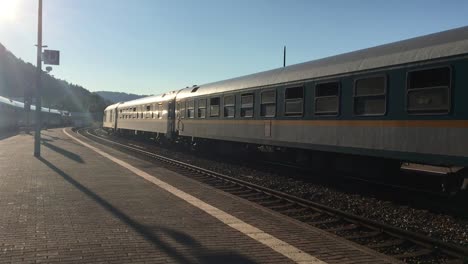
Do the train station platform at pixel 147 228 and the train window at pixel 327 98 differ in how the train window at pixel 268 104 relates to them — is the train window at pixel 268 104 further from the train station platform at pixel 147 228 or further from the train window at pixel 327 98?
the train station platform at pixel 147 228

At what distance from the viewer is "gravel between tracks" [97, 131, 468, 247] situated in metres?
8.17

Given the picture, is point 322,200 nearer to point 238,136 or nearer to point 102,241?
point 102,241

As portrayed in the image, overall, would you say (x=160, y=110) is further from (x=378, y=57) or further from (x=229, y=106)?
(x=378, y=57)

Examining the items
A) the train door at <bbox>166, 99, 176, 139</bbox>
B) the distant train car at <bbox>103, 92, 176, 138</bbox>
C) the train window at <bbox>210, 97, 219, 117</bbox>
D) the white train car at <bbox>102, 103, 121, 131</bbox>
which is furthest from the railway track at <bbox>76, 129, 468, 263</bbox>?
the white train car at <bbox>102, 103, 121, 131</bbox>

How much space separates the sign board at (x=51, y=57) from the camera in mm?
21188

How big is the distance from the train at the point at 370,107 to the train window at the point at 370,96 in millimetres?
21

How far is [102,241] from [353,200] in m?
6.10

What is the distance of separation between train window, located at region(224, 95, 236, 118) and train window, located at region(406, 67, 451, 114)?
944 centimetres

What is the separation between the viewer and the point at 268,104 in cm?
1631

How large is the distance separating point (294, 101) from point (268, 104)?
1.77 m

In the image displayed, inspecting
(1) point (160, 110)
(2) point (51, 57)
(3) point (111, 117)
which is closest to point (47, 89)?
(3) point (111, 117)

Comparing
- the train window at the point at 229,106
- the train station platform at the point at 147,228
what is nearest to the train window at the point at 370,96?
the train station platform at the point at 147,228

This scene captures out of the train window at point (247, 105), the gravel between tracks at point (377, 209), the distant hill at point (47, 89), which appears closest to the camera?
the gravel between tracks at point (377, 209)

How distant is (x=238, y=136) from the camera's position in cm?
1861
